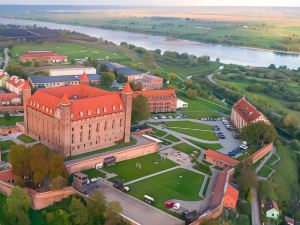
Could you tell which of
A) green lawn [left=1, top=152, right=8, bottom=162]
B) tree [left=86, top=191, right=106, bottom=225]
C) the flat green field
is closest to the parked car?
tree [left=86, top=191, right=106, bottom=225]

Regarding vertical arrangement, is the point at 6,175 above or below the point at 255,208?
above

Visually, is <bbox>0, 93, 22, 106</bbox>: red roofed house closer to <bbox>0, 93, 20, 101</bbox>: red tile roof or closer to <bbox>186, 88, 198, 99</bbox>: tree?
<bbox>0, 93, 20, 101</bbox>: red tile roof

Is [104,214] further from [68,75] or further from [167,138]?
[68,75]

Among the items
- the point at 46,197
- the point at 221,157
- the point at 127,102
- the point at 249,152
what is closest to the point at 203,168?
the point at 221,157

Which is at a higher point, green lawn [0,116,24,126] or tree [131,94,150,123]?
tree [131,94,150,123]

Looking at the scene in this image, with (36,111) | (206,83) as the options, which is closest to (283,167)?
(36,111)

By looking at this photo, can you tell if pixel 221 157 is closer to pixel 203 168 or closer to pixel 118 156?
pixel 203 168
